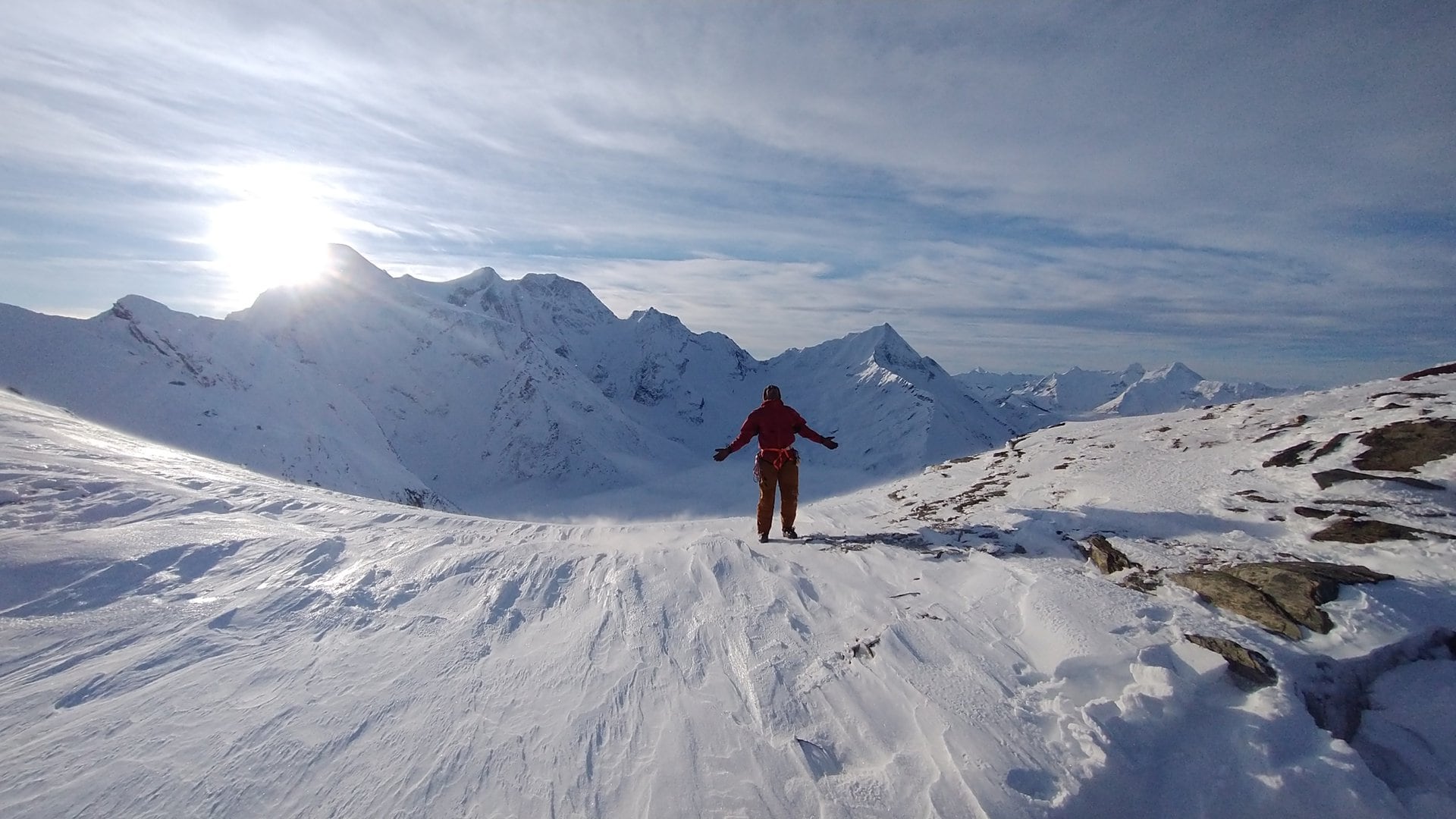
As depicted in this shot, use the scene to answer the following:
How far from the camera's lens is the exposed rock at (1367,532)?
601 cm

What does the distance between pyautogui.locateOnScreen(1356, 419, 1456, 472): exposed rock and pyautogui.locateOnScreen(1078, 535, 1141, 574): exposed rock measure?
4.55 m

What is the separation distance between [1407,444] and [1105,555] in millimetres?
5579

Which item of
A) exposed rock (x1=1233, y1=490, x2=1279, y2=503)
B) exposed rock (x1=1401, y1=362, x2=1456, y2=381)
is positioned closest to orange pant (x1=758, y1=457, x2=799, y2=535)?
exposed rock (x1=1233, y1=490, x2=1279, y2=503)

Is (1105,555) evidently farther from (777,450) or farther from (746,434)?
(746,434)

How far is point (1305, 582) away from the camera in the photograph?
16.4ft

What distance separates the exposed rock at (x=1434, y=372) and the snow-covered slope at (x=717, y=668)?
4.97 m

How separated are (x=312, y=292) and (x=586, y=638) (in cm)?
17617

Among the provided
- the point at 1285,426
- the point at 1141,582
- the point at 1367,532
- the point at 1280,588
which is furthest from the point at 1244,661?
the point at 1285,426

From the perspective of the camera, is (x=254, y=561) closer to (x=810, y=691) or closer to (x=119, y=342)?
(x=810, y=691)

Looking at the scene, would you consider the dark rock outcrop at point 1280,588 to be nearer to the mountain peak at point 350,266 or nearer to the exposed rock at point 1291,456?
the exposed rock at point 1291,456

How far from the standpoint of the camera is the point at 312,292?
146500 millimetres

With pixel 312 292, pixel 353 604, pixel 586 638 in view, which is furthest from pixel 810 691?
pixel 312 292

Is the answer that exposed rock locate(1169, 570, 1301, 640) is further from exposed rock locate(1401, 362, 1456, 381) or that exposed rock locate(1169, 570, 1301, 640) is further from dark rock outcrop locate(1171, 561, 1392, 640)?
exposed rock locate(1401, 362, 1456, 381)

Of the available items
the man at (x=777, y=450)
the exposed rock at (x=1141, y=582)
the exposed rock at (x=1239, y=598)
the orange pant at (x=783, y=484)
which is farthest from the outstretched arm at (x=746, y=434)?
the exposed rock at (x=1239, y=598)
